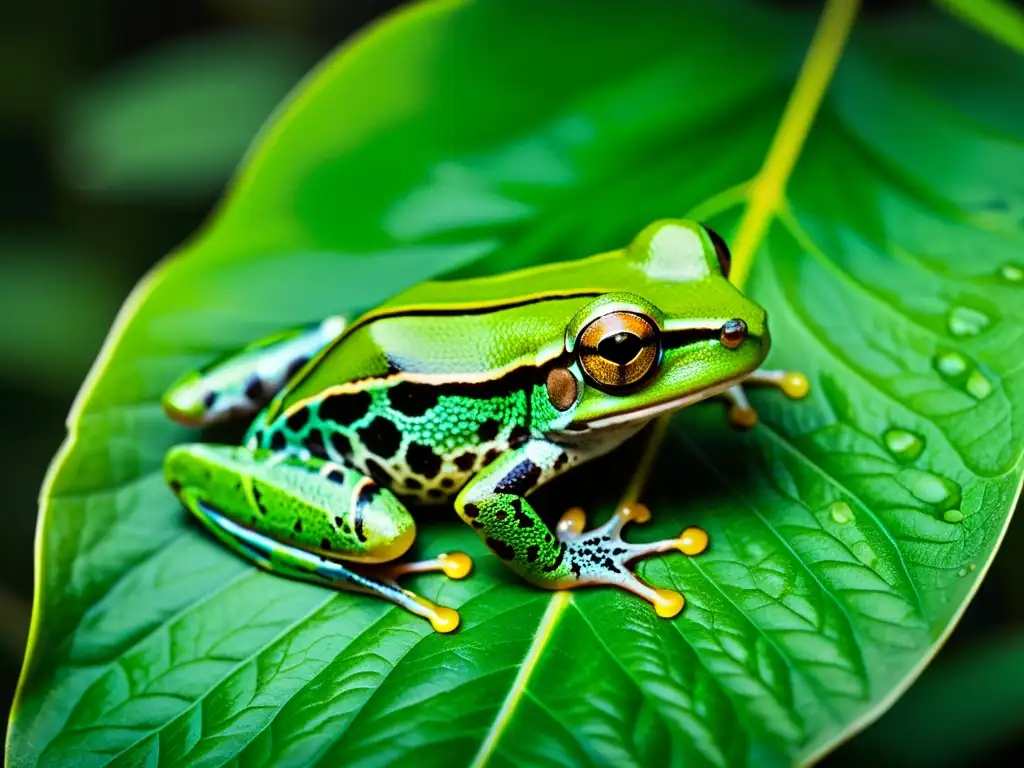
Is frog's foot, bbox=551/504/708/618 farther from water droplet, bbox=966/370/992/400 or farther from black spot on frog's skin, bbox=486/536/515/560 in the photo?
water droplet, bbox=966/370/992/400

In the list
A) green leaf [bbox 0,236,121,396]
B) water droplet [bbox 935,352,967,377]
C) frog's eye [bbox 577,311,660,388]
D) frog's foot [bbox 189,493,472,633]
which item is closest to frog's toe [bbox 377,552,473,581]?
frog's foot [bbox 189,493,472,633]

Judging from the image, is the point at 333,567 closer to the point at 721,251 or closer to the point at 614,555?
the point at 614,555

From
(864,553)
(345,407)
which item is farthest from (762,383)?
(345,407)

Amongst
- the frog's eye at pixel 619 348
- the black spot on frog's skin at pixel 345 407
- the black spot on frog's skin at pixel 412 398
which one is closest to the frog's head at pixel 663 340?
the frog's eye at pixel 619 348

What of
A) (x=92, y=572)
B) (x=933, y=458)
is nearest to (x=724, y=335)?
(x=933, y=458)

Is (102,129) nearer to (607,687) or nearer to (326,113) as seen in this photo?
(326,113)

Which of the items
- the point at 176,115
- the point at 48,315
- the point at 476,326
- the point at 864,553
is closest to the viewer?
the point at 864,553
